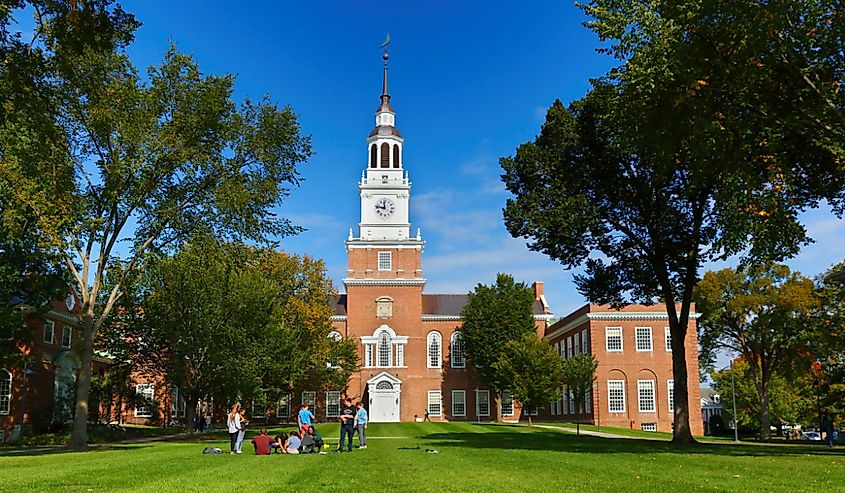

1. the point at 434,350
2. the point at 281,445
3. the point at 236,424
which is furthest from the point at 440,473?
the point at 434,350

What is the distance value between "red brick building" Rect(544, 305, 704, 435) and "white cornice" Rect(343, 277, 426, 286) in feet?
50.2

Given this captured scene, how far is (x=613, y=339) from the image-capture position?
5644 cm

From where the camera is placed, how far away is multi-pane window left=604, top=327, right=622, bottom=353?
56.3 metres

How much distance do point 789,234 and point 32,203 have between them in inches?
877

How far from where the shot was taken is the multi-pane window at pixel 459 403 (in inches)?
2603

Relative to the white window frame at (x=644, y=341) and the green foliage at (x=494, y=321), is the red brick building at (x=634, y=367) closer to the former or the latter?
the white window frame at (x=644, y=341)

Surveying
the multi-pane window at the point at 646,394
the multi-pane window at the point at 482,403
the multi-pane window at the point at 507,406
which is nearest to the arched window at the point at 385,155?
the multi-pane window at the point at 482,403

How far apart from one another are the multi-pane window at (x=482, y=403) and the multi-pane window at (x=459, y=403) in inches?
41.7

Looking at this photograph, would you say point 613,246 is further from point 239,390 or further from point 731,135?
point 239,390

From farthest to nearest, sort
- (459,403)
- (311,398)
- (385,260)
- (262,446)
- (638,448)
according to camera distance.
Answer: (459,403)
(385,260)
(311,398)
(638,448)
(262,446)

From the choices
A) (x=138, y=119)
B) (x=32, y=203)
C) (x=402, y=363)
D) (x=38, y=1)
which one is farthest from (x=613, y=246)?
(x=402, y=363)

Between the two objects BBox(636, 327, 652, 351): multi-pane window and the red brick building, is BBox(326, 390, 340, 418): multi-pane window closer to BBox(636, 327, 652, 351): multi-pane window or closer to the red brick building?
the red brick building

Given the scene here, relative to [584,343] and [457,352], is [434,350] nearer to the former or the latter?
[457,352]

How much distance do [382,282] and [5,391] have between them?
3268cm
